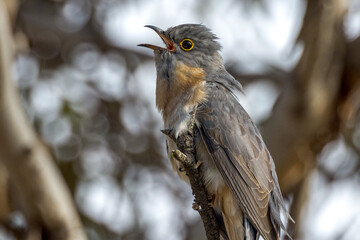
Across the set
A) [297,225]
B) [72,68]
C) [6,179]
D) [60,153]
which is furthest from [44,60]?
[297,225]

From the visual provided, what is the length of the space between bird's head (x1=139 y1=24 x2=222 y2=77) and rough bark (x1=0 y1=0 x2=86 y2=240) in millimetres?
1594

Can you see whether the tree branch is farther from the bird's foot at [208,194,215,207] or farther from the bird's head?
the bird's head

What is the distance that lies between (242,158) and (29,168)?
7.90ft

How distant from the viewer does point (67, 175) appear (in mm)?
9539

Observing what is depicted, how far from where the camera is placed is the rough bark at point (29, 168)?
653 centimetres

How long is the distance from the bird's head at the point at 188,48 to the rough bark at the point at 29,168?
159 centimetres

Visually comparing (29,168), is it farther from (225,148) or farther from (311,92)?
(311,92)

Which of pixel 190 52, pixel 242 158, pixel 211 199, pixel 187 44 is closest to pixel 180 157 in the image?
pixel 211 199

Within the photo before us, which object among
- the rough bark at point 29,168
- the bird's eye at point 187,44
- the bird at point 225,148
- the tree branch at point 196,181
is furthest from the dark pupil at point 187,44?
the rough bark at point 29,168

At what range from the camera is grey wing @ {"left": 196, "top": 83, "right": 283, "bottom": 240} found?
5520 mm

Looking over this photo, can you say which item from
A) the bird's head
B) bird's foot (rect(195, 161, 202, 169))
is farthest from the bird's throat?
bird's foot (rect(195, 161, 202, 169))

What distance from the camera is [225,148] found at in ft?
18.8

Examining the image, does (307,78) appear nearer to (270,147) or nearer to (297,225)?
(270,147)

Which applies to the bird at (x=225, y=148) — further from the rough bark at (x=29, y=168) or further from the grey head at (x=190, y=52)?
the rough bark at (x=29, y=168)
